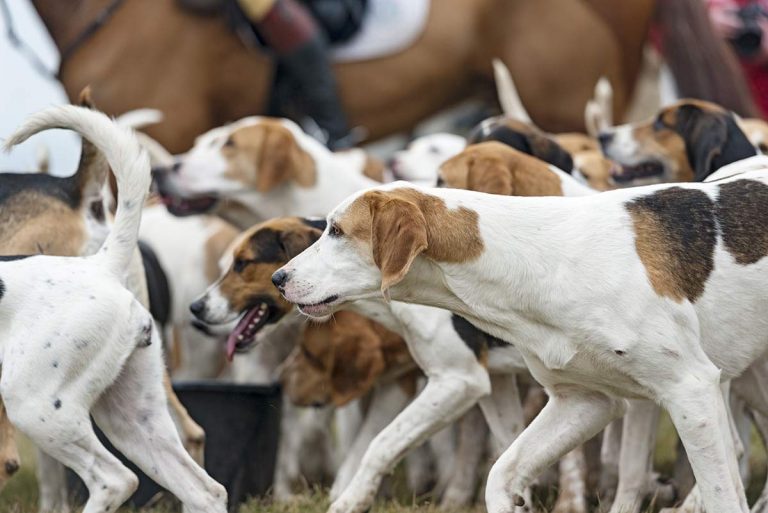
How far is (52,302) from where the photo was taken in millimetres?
4984

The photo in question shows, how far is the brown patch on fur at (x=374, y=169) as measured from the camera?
8.50 metres

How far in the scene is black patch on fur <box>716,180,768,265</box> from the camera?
16.1 ft

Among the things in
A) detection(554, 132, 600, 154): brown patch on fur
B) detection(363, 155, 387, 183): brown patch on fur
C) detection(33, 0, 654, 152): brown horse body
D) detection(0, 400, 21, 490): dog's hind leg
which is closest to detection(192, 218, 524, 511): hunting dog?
detection(0, 400, 21, 490): dog's hind leg

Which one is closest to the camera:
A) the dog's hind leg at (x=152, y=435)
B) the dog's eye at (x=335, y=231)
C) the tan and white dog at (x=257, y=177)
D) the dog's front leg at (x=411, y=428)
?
the dog's eye at (x=335, y=231)

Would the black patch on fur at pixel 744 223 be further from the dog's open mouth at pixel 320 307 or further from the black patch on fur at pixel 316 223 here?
the black patch on fur at pixel 316 223

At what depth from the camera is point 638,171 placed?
274 inches

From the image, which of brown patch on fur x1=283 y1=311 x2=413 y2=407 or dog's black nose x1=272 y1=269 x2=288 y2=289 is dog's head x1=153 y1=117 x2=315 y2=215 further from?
dog's black nose x1=272 y1=269 x2=288 y2=289

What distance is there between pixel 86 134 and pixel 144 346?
0.76 metres

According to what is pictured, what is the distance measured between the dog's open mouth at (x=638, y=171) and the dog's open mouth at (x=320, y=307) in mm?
2367

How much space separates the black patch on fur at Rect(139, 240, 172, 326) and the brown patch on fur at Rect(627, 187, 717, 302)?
8.99 ft

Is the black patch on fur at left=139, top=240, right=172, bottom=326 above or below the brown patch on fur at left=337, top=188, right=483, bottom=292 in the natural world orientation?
below

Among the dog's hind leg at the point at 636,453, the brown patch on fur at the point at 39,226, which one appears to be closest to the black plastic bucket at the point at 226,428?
the brown patch on fur at the point at 39,226

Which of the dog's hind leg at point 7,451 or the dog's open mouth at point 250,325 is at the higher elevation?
the dog's hind leg at point 7,451

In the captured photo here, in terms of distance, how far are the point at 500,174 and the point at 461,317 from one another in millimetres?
608
